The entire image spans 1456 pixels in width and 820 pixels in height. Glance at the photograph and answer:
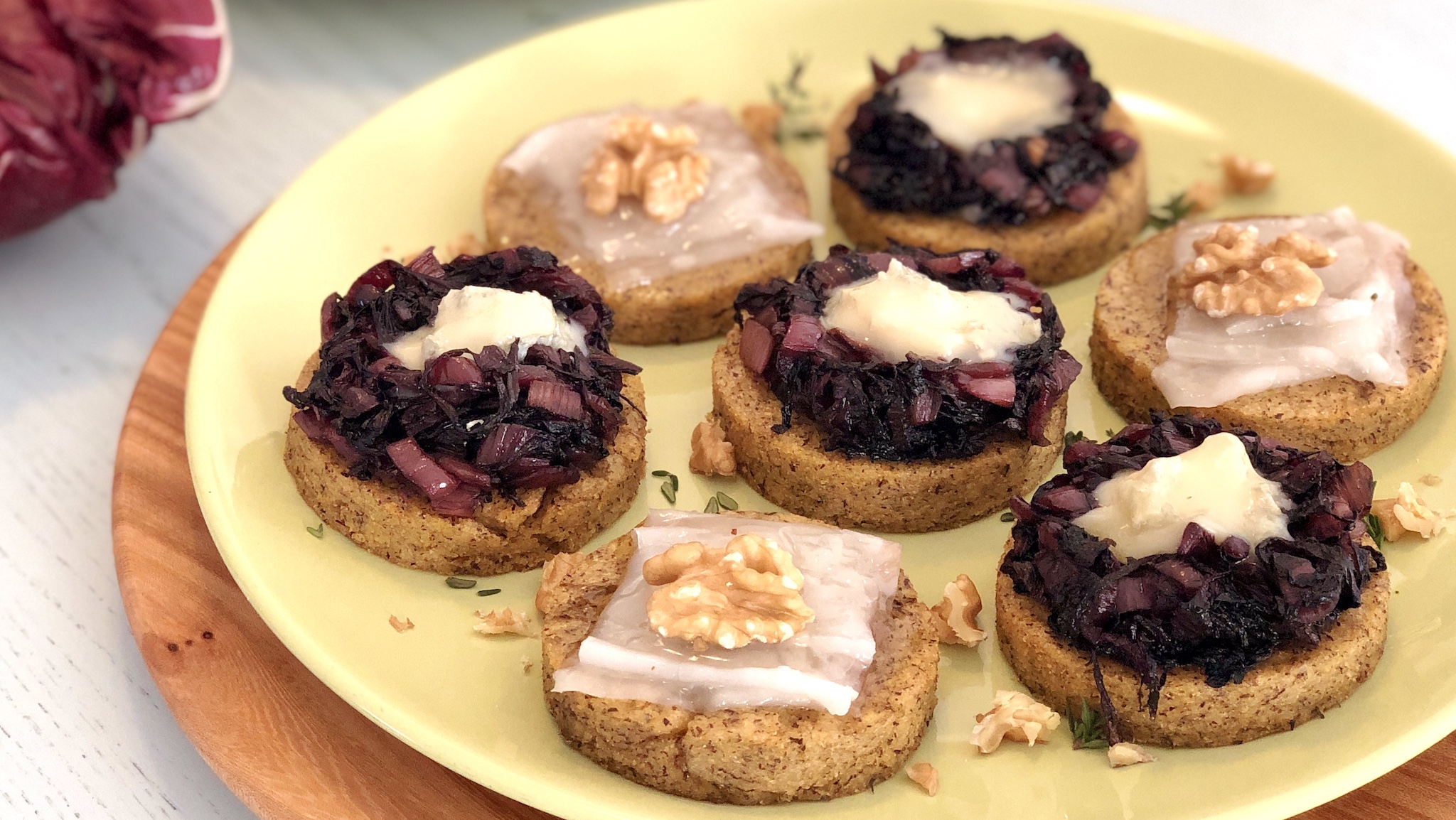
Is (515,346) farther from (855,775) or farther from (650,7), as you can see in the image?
(650,7)

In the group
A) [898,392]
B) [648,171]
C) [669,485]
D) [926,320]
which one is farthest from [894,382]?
[648,171]

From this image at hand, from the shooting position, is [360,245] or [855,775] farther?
[360,245]

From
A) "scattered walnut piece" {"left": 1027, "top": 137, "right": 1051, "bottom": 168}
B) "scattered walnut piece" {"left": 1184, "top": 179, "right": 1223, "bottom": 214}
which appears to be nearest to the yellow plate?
"scattered walnut piece" {"left": 1184, "top": 179, "right": 1223, "bottom": 214}

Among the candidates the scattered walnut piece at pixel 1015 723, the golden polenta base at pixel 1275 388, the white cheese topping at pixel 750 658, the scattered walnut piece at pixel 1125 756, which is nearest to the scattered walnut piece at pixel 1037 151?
the golden polenta base at pixel 1275 388

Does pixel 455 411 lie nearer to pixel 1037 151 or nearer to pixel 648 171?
pixel 648 171

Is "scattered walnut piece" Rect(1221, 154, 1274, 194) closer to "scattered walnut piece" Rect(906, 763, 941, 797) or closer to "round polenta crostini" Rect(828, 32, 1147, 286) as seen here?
"round polenta crostini" Rect(828, 32, 1147, 286)

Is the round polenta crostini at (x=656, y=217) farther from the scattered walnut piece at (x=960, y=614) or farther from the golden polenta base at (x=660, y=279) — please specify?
the scattered walnut piece at (x=960, y=614)

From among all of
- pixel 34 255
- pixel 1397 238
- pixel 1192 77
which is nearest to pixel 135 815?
pixel 34 255
